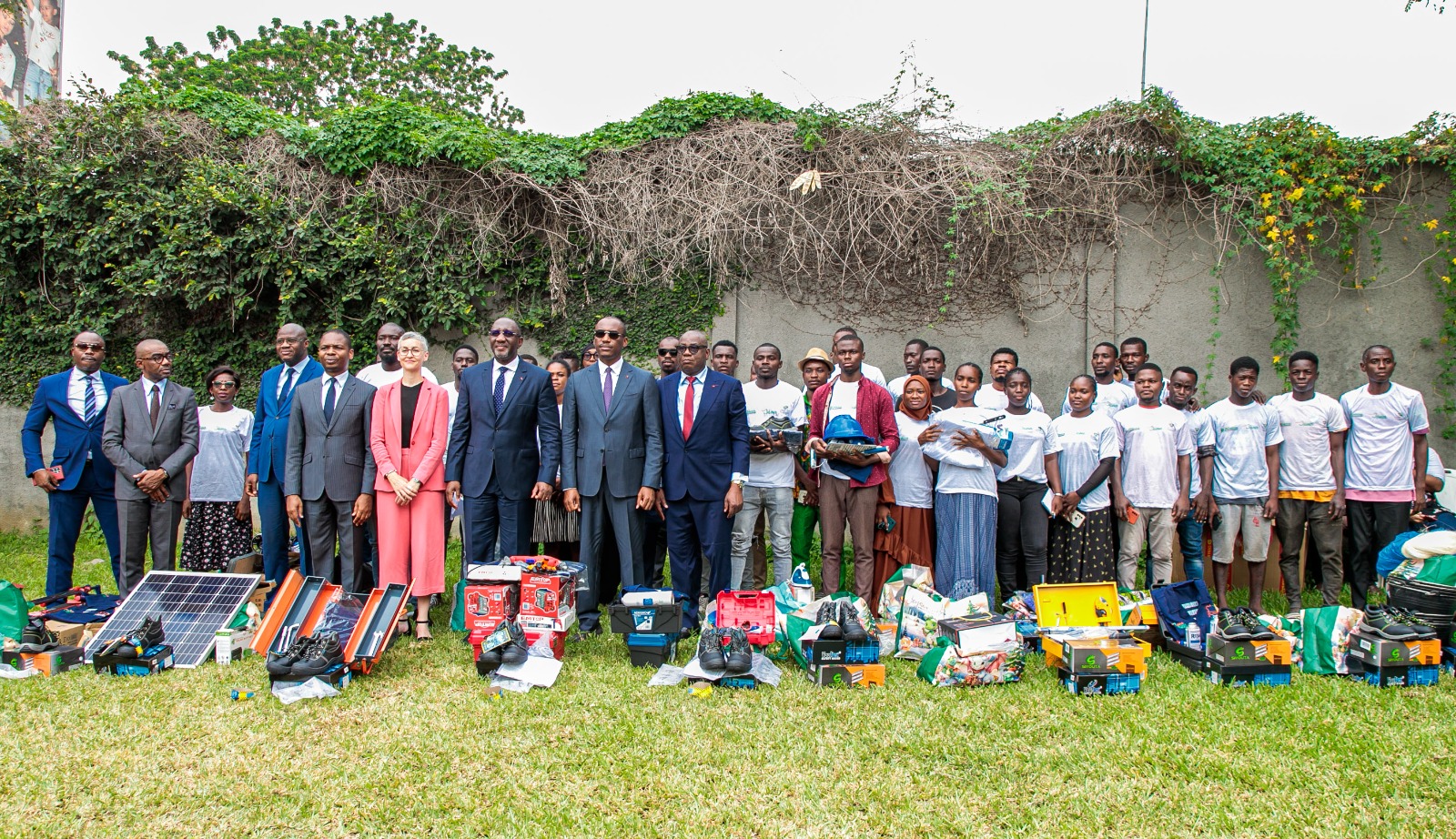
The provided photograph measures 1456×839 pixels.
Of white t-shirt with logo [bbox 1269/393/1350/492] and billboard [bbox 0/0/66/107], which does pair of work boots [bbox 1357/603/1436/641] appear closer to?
white t-shirt with logo [bbox 1269/393/1350/492]

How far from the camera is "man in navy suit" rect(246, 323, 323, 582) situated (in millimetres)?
6105

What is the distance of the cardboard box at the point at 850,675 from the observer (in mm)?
4477

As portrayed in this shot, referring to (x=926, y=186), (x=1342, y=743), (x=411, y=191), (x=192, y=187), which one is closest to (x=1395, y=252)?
(x=926, y=186)

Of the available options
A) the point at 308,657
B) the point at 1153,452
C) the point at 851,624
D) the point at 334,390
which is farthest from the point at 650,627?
the point at 1153,452

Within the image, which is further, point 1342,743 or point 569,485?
point 569,485

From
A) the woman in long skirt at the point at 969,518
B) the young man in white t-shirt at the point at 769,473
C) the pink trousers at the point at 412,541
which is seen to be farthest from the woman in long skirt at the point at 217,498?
the woman in long skirt at the point at 969,518

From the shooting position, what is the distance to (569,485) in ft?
18.4

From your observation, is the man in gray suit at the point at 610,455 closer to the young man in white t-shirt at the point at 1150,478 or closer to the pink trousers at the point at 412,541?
the pink trousers at the point at 412,541

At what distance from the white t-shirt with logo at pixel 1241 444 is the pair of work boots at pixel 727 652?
12.5ft

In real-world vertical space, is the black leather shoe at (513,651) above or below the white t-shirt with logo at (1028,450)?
below

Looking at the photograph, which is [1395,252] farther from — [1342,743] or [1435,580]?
[1342,743]

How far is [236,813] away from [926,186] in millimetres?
7998

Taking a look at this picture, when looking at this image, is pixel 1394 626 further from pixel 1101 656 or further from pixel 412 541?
pixel 412 541

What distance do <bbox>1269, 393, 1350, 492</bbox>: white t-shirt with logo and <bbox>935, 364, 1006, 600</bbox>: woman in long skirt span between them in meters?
2.31
